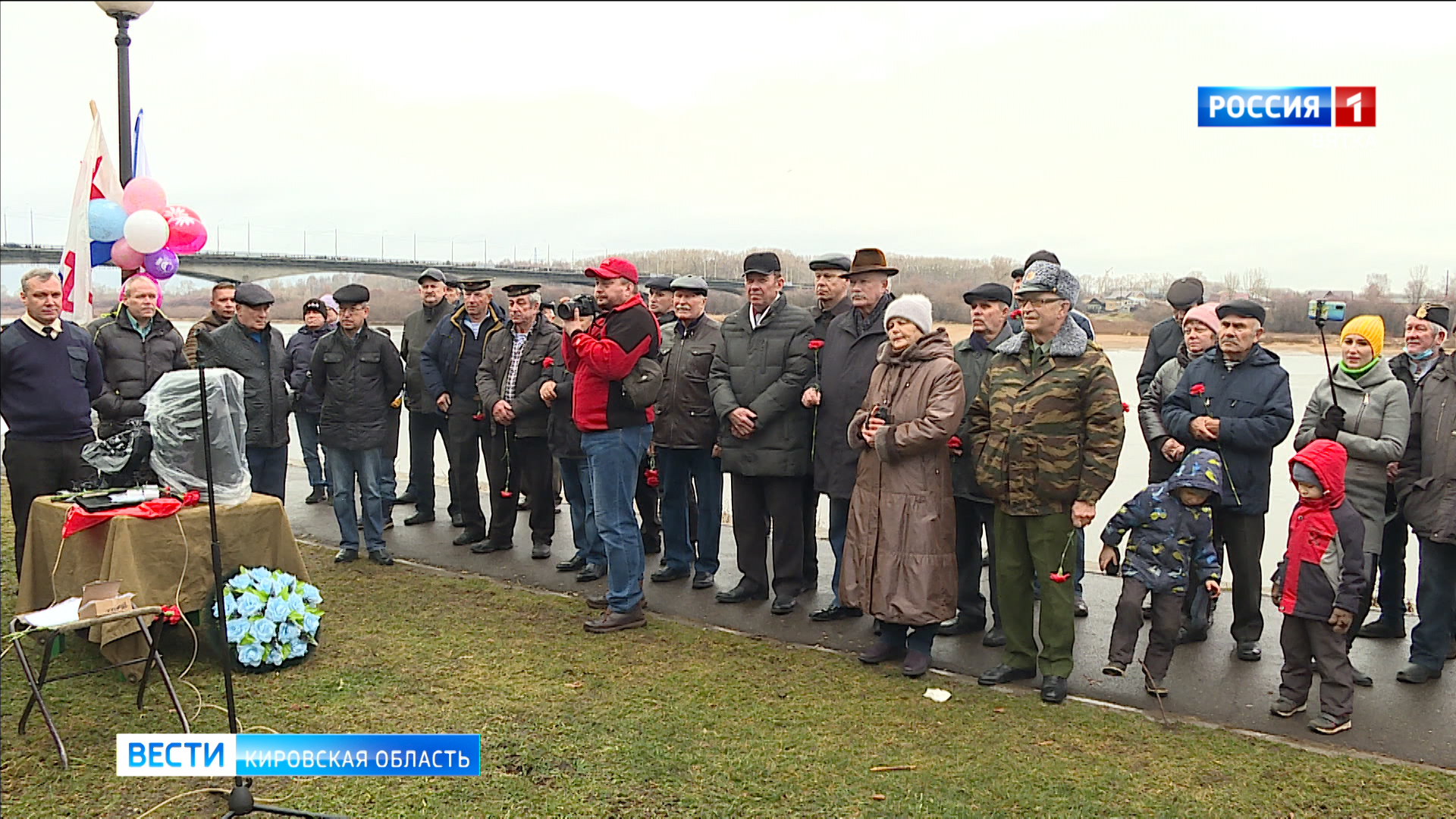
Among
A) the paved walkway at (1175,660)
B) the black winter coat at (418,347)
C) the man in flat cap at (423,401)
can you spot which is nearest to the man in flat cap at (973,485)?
the paved walkway at (1175,660)

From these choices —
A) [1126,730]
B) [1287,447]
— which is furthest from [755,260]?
[1287,447]

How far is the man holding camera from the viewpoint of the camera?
18.1 feet

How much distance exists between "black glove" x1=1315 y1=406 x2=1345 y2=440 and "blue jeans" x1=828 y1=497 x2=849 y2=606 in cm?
254

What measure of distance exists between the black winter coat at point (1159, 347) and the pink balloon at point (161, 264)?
7.91 meters

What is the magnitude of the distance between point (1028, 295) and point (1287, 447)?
8563mm

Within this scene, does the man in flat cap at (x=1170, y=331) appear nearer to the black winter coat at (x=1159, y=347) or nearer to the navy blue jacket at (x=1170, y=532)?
the black winter coat at (x=1159, y=347)

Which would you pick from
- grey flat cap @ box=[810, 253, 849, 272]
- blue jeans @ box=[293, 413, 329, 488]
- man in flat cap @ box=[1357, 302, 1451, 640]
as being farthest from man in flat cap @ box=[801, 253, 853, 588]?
blue jeans @ box=[293, 413, 329, 488]

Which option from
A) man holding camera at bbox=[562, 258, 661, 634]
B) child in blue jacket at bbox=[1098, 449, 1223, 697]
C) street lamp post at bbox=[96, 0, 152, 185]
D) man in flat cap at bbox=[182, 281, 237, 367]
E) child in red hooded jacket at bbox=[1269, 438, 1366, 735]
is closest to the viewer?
child in red hooded jacket at bbox=[1269, 438, 1366, 735]

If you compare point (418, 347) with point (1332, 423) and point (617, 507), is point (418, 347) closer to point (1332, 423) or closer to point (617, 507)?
point (617, 507)

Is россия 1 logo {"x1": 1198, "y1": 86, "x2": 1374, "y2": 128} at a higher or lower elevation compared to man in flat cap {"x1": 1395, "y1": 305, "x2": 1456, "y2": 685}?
higher

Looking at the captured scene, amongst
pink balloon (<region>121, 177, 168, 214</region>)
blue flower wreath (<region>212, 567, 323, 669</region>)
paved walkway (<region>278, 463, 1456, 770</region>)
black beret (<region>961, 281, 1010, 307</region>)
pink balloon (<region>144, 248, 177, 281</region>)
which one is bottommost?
paved walkway (<region>278, 463, 1456, 770</region>)

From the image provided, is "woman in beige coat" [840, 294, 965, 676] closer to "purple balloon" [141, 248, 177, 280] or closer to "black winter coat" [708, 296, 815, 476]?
"black winter coat" [708, 296, 815, 476]

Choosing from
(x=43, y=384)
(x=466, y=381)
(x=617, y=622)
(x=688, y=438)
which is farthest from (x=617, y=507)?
(x=43, y=384)

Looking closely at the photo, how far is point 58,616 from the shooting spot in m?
4.09
